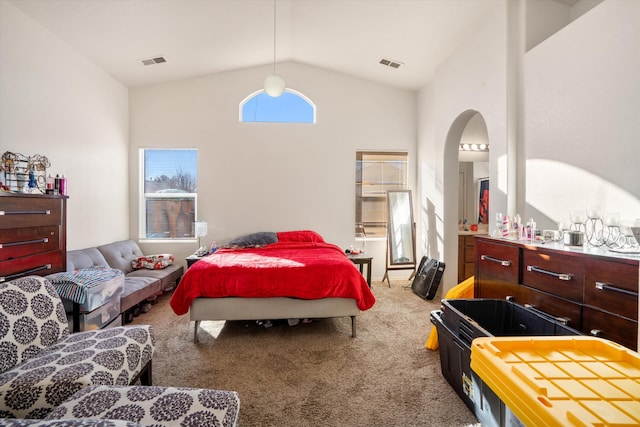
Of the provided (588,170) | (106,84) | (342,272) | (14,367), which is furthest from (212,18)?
(588,170)

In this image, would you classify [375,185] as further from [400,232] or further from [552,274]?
[552,274]

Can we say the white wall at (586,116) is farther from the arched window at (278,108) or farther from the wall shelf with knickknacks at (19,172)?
the wall shelf with knickknacks at (19,172)

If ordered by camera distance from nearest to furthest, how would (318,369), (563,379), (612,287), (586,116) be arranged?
(563,379) < (612,287) < (586,116) < (318,369)

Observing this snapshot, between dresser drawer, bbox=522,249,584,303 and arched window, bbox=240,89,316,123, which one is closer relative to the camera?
dresser drawer, bbox=522,249,584,303

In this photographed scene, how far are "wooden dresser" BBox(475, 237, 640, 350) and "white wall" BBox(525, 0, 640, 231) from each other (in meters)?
0.57

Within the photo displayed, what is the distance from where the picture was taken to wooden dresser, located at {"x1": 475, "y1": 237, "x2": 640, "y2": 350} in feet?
4.50

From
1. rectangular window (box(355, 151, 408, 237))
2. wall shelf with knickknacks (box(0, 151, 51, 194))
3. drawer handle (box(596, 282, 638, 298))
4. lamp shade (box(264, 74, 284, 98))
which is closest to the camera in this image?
drawer handle (box(596, 282, 638, 298))

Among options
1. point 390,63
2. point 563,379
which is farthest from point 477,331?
point 390,63

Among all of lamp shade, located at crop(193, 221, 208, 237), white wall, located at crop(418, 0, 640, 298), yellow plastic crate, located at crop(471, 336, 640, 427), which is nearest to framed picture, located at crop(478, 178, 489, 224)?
white wall, located at crop(418, 0, 640, 298)

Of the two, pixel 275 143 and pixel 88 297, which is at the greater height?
pixel 275 143

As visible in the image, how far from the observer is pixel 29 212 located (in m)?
2.21

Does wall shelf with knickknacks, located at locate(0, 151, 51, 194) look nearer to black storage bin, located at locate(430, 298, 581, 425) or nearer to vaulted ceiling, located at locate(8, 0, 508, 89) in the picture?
vaulted ceiling, located at locate(8, 0, 508, 89)

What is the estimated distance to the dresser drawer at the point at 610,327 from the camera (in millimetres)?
1338

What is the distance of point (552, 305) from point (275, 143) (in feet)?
13.1
